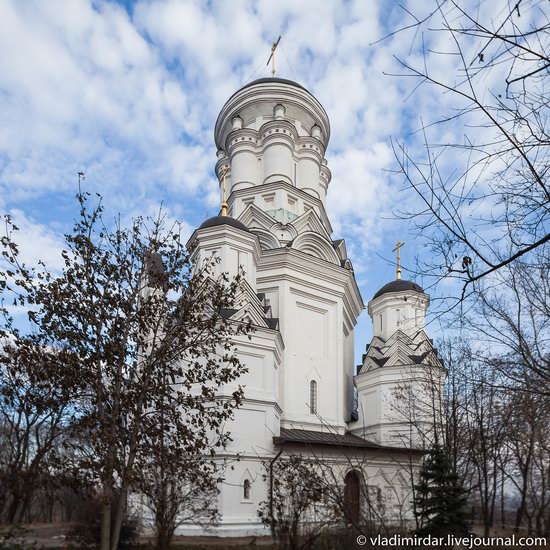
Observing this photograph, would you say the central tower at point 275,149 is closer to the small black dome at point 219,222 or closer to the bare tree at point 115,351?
the small black dome at point 219,222

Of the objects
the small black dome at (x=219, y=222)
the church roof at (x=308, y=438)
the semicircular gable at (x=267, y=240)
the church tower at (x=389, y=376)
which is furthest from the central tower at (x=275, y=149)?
the church roof at (x=308, y=438)

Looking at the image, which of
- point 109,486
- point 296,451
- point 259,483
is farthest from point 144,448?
point 296,451

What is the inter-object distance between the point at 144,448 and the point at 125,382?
1.17 meters

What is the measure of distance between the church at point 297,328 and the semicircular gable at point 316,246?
0.05 metres

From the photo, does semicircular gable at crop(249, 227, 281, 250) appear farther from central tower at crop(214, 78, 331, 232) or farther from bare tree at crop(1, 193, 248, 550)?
bare tree at crop(1, 193, 248, 550)

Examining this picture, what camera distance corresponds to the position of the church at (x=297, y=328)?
19250 millimetres

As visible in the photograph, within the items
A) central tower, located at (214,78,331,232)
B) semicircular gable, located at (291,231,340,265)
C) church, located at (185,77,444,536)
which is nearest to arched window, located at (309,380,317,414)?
church, located at (185,77,444,536)

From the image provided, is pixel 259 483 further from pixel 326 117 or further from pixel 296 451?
pixel 326 117

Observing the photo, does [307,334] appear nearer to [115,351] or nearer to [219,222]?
[219,222]

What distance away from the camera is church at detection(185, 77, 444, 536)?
1925 cm

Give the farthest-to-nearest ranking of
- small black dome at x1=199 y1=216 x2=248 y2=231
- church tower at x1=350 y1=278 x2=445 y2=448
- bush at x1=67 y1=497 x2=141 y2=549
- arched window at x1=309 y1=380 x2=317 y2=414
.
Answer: church tower at x1=350 y1=278 x2=445 y2=448, arched window at x1=309 y1=380 x2=317 y2=414, small black dome at x1=199 y1=216 x2=248 y2=231, bush at x1=67 y1=497 x2=141 y2=549

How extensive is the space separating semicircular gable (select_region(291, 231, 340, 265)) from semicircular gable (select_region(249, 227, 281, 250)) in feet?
3.33

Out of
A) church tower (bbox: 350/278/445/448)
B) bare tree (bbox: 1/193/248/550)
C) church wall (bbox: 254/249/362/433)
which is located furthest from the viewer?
church tower (bbox: 350/278/445/448)

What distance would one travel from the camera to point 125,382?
30.9ft
